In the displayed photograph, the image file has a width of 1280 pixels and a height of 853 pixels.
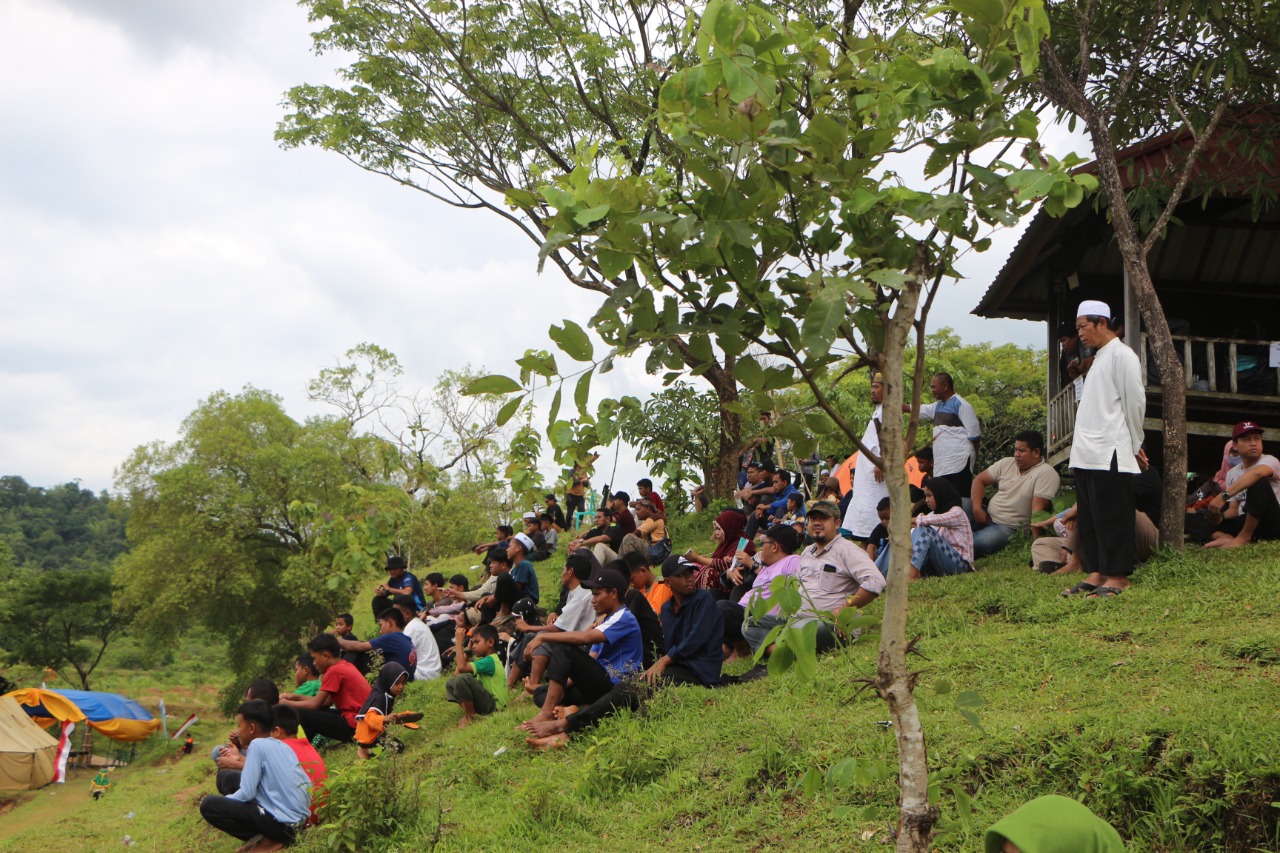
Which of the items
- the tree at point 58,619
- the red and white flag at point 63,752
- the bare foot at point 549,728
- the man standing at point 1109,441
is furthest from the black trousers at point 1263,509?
the tree at point 58,619

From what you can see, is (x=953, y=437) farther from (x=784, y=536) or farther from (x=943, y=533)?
(x=784, y=536)

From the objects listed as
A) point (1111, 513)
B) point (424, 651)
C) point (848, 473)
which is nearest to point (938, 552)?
point (848, 473)

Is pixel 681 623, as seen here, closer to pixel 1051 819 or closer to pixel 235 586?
pixel 1051 819

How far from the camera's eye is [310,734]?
32.2 ft

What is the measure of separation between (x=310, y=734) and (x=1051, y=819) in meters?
8.21

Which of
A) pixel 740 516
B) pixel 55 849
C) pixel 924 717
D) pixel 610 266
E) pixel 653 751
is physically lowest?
pixel 55 849

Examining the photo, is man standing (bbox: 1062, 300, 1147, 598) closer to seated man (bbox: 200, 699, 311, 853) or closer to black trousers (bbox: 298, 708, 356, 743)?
seated man (bbox: 200, 699, 311, 853)

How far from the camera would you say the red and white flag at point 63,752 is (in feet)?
74.3

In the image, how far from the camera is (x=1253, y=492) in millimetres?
8219

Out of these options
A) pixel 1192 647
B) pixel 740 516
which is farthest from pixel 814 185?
pixel 740 516

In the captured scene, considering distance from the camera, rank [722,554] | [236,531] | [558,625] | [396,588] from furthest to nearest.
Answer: [236,531]
[396,588]
[722,554]
[558,625]

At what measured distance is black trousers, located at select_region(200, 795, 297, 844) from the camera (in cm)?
748

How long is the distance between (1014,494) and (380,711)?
5.98 m

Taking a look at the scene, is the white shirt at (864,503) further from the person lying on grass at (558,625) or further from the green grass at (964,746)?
the person lying on grass at (558,625)
